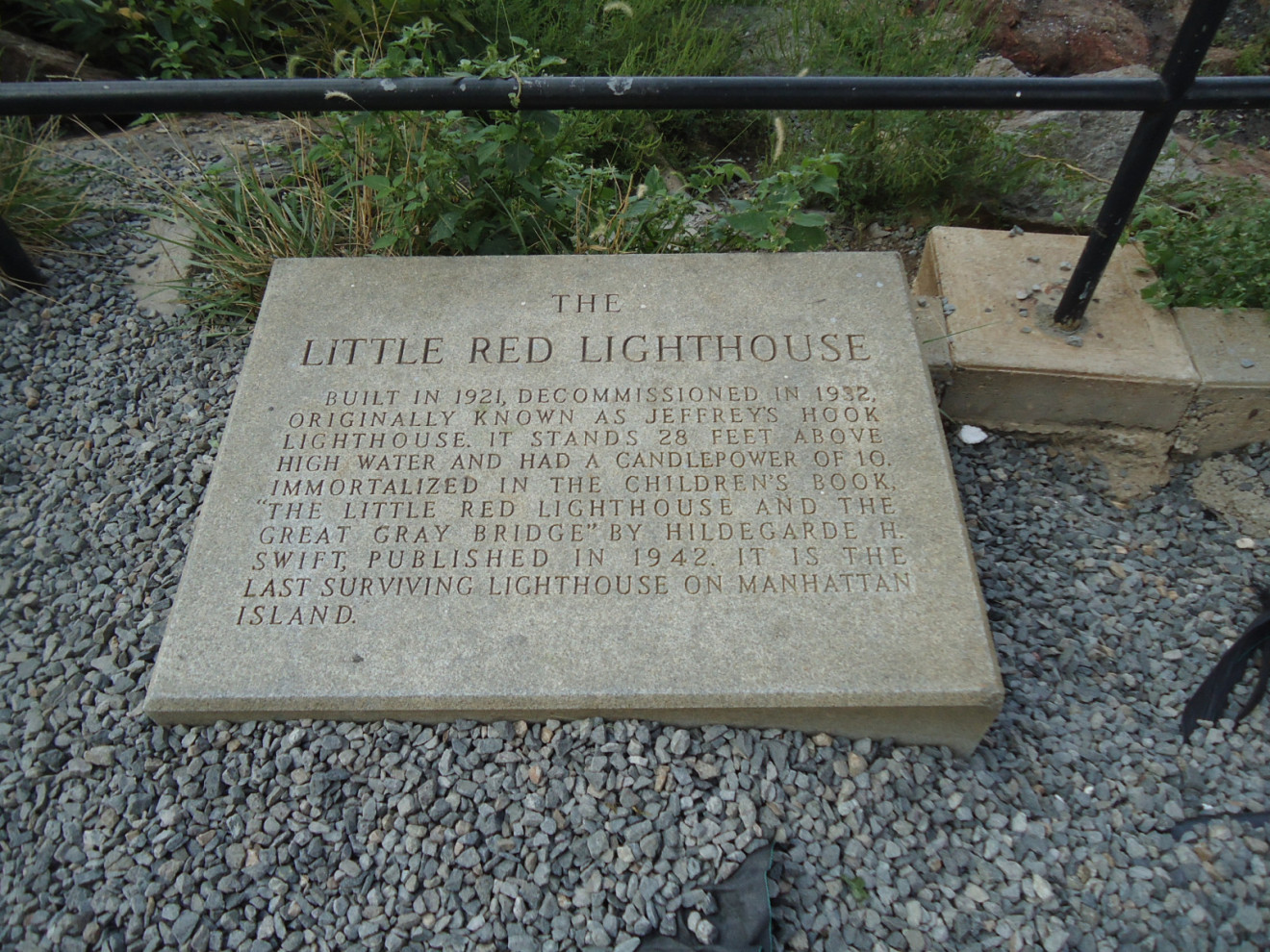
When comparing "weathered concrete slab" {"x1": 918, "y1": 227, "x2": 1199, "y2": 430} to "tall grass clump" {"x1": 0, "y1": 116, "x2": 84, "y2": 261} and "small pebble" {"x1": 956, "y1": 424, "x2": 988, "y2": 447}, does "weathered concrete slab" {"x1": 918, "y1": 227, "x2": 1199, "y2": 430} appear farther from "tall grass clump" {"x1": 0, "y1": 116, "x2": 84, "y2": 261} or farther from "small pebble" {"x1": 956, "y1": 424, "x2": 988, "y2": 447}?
"tall grass clump" {"x1": 0, "y1": 116, "x2": 84, "y2": 261}

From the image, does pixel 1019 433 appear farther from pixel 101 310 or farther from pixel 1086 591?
pixel 101 310

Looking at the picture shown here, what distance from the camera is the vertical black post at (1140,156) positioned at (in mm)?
2145


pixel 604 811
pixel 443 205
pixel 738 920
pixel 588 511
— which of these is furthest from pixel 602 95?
pixel 738 920

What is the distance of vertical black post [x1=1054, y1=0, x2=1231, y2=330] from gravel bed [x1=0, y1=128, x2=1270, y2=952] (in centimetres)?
87

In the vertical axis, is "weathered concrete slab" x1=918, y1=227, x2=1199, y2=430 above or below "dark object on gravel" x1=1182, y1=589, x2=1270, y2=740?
above

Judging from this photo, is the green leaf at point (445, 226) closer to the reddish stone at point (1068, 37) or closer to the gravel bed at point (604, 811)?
the gravel bed at point (604, 811)

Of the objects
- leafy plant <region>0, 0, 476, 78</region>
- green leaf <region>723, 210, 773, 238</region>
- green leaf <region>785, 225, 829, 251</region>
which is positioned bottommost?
leafy plant <region>0, 0, 476, 78</region>

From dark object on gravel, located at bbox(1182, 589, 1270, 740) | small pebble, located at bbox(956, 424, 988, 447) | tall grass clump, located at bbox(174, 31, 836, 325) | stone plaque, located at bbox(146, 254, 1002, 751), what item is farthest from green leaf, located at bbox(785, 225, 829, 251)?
dark object on gravel, located at bbox(1182, 589, 1270, 740)

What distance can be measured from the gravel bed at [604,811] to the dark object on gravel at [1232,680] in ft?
0.12

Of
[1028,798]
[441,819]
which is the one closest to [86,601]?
[441,819]

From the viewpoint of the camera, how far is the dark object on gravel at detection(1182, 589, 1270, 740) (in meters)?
2.12

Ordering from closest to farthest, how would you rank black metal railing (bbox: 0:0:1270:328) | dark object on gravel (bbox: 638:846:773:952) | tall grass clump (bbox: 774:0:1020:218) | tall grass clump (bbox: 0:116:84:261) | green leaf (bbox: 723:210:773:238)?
dark object on gravel (bbox: 638:846:773:952)
black metal railing (bbox: 0:0:1270:328)
green leaf (bbox: 723:210:773:238)
tall grass clump (bbox: 0:116:84:261)
tall grass clump (bbox: 774:0:1020:218)

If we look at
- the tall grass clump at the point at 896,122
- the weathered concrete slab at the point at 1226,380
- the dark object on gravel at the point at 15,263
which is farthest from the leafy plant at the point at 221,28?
the weathered concrete slab at the point at 1226,380

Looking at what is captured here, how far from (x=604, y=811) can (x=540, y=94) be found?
178 centimetres
